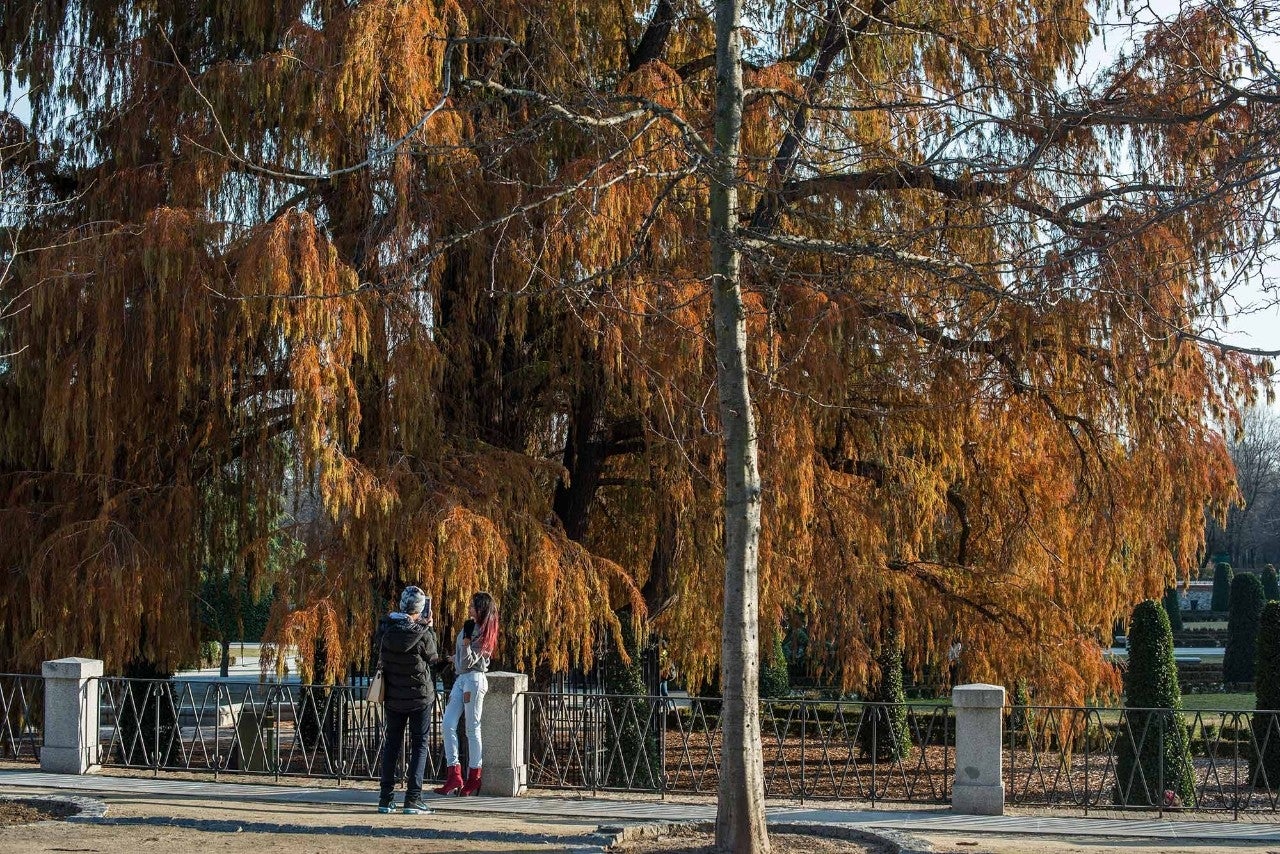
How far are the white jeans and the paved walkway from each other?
1.38ft

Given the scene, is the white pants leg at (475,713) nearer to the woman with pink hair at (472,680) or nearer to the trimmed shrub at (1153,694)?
the woman with pink hair at (472,680)

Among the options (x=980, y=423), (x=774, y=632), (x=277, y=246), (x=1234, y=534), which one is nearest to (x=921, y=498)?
(x=980, y=423)

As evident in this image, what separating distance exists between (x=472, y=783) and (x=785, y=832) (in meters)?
2.89

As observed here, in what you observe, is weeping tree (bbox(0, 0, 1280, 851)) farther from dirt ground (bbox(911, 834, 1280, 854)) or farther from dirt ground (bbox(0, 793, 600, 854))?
dirt ground (bbox(911, 834, 1280, 854))

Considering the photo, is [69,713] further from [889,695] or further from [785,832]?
[889,695]

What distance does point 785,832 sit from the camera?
31.7 feet

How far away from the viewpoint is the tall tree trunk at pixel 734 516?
330 inches

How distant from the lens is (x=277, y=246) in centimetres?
1268

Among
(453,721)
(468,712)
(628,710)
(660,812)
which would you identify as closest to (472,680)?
(468,712)

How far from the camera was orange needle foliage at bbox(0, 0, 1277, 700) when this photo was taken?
42.3 ft

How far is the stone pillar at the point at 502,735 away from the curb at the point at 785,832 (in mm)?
1886

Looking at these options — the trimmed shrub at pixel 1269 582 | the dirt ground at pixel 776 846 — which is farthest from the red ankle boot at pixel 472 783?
the trimmed shrub at pixel 1269 582

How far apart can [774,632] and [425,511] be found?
458cm

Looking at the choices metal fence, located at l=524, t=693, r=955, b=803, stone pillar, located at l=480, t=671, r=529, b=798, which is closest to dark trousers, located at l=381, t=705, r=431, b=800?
stone pillar, located at l=480, t=671, r=529, b=798
